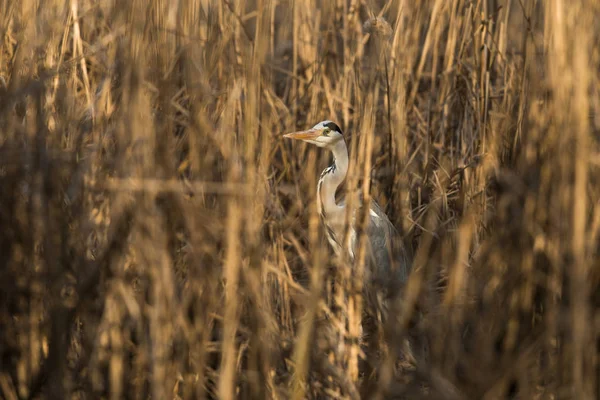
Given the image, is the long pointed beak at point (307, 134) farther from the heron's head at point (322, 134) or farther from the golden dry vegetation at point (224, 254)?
the golden dry vegetation at point (224, 254)

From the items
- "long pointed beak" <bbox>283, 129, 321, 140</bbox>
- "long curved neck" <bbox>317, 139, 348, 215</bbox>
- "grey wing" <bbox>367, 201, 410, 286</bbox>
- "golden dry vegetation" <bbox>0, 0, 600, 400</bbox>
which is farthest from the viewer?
"long curved neck" <bbox>317, 139, 348, 215</bbox>

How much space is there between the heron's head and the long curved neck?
136 millimetres

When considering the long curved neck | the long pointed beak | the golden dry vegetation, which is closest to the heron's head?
the long pointed beak

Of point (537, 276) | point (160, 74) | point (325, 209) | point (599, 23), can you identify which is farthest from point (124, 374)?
point (325, 209)

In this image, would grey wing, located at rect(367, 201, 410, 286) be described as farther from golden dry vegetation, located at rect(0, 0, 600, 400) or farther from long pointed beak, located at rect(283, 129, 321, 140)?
golden dry vegetation, located at rect(0, 0, 600, 400)

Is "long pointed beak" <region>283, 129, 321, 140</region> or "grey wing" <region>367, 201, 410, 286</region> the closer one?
"long pointed beak" <region>283, 129, 321, 140</region>

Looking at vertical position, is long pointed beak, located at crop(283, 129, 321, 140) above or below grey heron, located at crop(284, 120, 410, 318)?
above

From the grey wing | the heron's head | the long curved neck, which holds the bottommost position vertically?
the grey wing

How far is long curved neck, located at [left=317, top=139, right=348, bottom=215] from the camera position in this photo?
2792mm

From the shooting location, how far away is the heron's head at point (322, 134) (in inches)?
98.1

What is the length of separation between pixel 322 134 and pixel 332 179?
1.09ft

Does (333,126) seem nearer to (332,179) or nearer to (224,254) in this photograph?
(332,179)

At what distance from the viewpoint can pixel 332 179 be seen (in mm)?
2863

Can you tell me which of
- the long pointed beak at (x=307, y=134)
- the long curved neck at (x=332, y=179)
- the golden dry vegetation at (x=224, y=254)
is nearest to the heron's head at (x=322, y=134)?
Result: the long pointed beak at (x=307, y=134)
